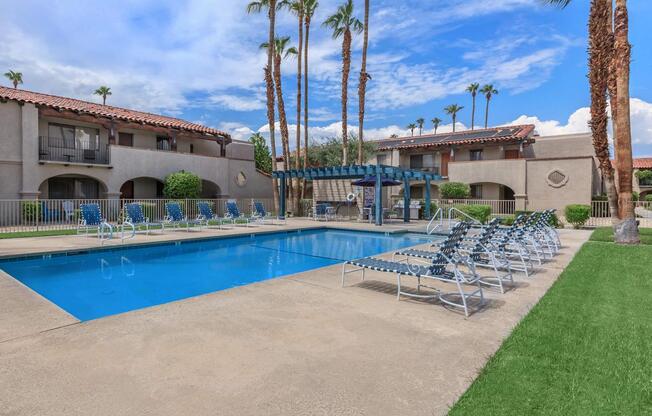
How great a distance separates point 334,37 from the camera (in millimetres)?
27531

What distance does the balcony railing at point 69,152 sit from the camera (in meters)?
20.5

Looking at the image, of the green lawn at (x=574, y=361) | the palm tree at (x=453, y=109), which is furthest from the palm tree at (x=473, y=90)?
the green lawn at (x=574, y=361)

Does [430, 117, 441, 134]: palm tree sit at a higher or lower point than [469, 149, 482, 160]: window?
higher

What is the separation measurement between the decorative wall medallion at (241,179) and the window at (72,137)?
365 inches

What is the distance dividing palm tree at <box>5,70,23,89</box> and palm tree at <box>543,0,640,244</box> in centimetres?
5409

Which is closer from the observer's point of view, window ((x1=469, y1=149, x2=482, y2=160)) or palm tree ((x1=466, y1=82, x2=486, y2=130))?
window ((x1=469, y1=149, x2=482, y2=160))

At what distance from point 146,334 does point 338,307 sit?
7.80ft

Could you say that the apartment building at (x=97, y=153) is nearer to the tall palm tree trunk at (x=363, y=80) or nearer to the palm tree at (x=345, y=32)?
the palm tree at (x=345, y=32)

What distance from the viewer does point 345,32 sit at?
26078 millimetres

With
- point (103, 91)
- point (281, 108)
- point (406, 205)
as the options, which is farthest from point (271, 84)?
point (103, 91)

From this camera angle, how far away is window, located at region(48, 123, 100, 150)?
70.2 feet

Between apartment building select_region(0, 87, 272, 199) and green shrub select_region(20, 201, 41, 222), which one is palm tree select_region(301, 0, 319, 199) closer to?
apartment building select_region(0, 87, 272, 199)

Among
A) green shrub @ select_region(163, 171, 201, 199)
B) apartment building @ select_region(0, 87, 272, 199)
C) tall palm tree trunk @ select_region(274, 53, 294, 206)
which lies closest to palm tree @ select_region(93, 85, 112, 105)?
apartment building @ select_region(0, 87, 272, 199)

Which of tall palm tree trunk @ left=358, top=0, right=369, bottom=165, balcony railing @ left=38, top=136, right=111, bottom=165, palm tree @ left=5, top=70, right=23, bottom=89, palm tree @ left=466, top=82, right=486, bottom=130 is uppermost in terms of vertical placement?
palm tree @ left=466, top=82, right=486, bottom=130
